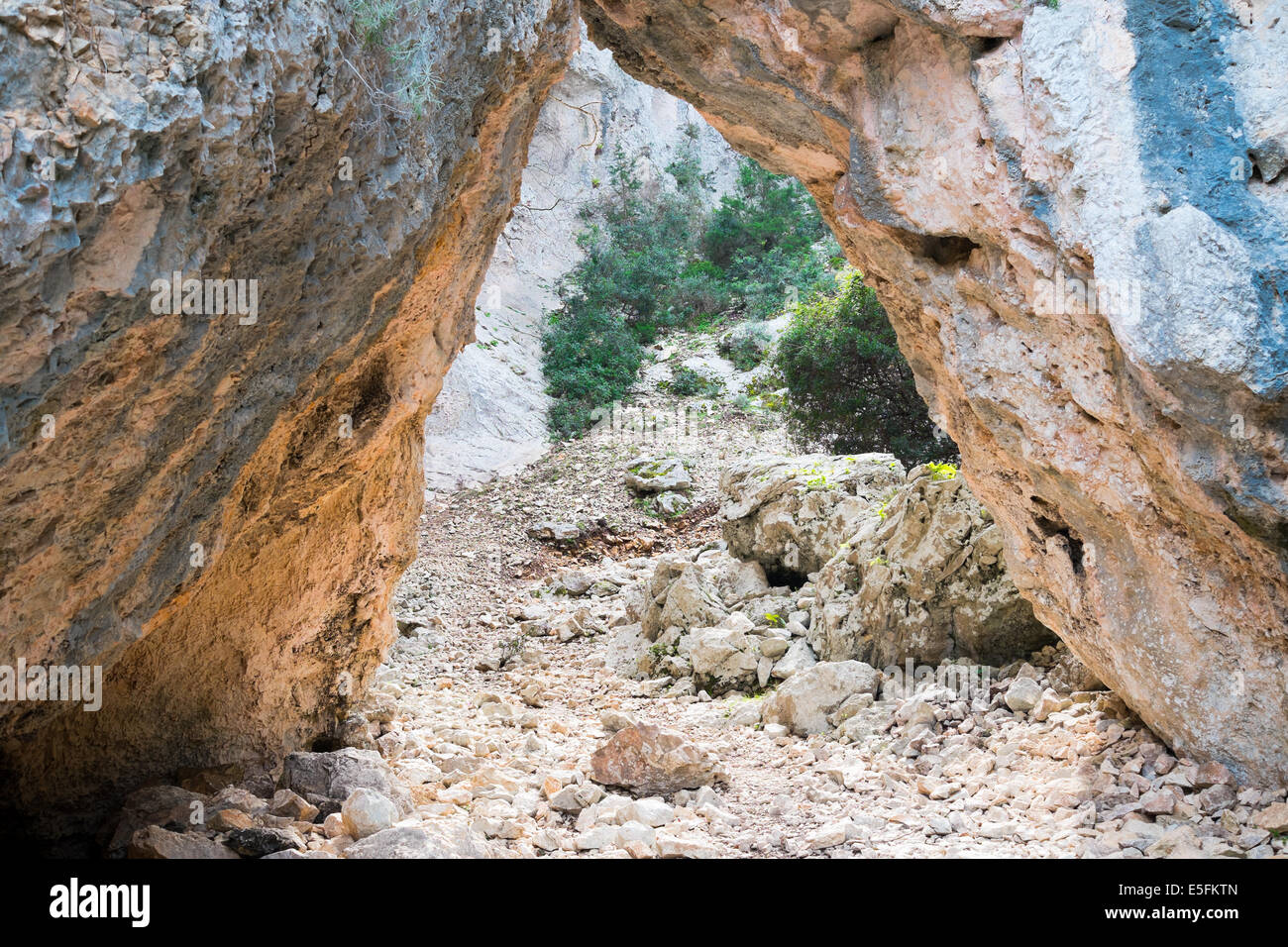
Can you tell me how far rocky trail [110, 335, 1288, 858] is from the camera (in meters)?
4.22

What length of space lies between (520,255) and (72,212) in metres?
15.6

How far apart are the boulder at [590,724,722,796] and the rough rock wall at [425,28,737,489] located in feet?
26.5

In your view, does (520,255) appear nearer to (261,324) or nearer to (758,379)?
(758,379)

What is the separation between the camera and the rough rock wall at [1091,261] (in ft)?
11.6

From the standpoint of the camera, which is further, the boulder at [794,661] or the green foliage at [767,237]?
the green foliage at [767,237]

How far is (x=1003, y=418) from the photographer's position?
15.0ft

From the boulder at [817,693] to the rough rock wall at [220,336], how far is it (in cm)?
277

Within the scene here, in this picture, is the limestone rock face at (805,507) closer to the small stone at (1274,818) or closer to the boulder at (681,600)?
the boulder at (681,600)

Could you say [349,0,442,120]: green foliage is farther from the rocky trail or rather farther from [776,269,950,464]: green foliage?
[776,269,950,464]: green foliage

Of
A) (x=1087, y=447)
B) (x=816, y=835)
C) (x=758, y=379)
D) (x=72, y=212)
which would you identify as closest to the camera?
(x=72, y=212)

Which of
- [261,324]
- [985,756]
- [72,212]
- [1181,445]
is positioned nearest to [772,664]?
[985,756]

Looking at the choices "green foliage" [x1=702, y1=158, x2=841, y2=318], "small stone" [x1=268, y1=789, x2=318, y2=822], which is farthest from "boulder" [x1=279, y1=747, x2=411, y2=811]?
"green foliage" [x1=702, y1=158, x2=841, y2=318]

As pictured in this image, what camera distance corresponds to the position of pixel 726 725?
669 cm

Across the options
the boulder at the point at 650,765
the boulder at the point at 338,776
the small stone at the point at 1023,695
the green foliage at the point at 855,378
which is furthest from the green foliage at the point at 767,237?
the boulder at the point at 338,776
